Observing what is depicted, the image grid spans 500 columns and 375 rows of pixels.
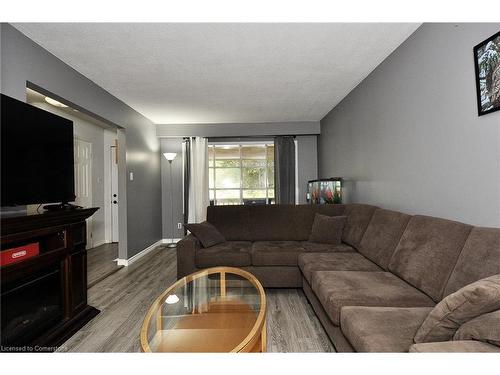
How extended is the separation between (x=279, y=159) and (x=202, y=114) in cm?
181

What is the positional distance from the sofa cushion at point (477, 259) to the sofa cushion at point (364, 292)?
20cm

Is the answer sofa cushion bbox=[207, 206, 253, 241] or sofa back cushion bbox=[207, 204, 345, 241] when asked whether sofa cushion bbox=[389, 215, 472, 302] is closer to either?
sofa back cushion bbox=[207, 204, 345, 241]

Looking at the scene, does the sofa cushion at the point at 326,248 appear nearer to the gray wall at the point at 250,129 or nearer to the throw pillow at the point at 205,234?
the throw pillow at the point at 205,234

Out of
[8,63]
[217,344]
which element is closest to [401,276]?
[217,344]

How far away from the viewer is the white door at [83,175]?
4.27 meters

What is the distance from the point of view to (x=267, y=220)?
326 cm

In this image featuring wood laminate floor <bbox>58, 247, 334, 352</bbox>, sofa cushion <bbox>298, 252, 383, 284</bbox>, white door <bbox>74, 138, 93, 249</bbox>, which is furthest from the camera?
white door <bbox>74, 138, 93, 249</bbox>

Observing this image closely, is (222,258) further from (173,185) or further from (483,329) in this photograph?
(173,185)

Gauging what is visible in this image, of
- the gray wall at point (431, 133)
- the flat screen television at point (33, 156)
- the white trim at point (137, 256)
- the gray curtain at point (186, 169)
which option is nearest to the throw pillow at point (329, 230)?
the gray wall at point (431, 133)

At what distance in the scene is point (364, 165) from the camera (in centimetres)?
310

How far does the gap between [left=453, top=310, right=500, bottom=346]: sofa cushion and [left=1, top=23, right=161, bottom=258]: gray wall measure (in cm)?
298

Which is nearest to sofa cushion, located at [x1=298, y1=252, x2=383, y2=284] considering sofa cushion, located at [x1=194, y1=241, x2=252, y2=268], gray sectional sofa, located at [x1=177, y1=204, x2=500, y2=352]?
gray sectional sofa, located at [x1=177, y1=204, x2=500, y2=352]

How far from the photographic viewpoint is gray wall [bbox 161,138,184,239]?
5207 millimetres

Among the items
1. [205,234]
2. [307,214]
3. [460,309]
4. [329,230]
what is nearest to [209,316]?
[460,309]
